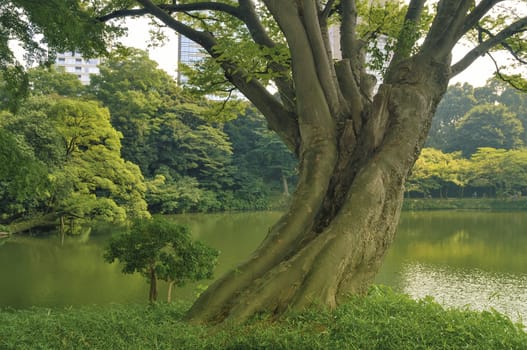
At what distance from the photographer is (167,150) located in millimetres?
22359

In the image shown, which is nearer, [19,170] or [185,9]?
[19,170]

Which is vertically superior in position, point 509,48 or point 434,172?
point 509,48

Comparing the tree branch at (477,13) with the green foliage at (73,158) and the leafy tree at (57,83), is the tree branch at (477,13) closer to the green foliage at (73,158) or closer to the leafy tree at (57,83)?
the green foliage at (73,158)

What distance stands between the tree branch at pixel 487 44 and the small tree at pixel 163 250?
10.5ft

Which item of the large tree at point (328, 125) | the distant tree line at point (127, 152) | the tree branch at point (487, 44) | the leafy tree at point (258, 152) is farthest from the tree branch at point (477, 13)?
the leafy tree at point (258, 152)

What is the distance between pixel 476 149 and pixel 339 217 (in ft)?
89.4

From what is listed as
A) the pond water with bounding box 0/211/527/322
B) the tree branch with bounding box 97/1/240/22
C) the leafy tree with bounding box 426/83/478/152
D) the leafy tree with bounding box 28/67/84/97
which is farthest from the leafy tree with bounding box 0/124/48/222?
the leafy tree with bounding box 426/83/478/152

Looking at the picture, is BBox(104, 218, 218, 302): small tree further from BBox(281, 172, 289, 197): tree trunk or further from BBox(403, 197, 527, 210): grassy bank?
BBox(281, 172, 289, 197): tree trunk

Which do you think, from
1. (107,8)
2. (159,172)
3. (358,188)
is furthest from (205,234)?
(358,188)

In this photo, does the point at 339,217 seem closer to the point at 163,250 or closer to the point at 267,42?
the point at 267,42

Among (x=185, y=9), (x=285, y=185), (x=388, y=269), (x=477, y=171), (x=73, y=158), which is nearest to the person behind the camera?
(x=185, y=9)

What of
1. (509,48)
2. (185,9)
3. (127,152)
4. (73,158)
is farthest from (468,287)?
(127,152)

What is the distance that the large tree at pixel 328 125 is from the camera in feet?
10.1

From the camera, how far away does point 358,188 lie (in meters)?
3.33
